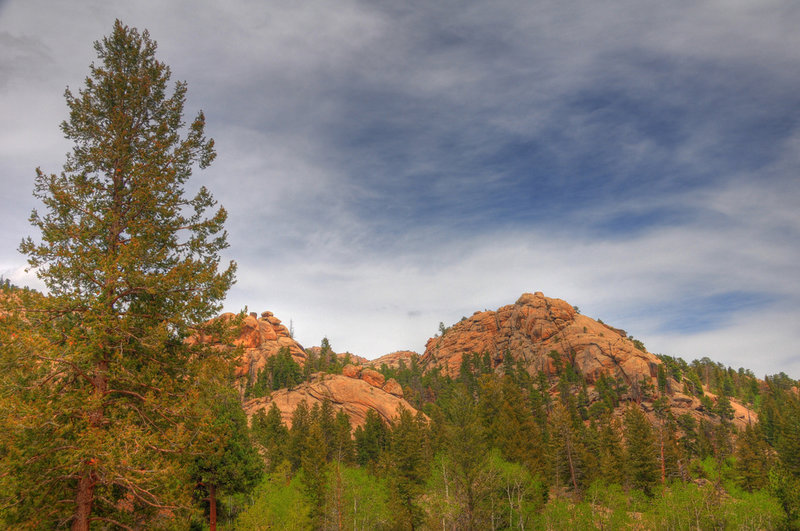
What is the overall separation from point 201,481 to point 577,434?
4295 cm

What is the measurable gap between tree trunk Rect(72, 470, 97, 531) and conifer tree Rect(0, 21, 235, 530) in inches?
1.6

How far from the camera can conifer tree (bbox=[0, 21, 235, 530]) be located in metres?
8.32

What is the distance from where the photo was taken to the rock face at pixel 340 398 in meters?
81.7

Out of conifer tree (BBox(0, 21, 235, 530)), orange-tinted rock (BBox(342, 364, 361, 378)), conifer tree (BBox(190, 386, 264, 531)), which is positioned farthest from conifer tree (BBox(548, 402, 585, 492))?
orange-tinted rock (BBox(342, 364, 361, 378))

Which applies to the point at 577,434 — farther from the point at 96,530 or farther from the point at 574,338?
the point at 574,338

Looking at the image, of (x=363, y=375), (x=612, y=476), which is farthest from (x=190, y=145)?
(x=363, y=375)

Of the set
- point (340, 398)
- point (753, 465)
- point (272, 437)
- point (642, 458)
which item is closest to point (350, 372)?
point (340, 398)

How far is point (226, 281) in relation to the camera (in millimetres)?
10938

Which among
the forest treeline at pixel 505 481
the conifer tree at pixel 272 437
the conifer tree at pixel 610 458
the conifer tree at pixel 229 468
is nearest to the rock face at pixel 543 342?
the forest treeline at pixel 505 481

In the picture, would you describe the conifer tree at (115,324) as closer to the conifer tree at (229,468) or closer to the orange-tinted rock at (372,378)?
the conifer tree at (229,468)

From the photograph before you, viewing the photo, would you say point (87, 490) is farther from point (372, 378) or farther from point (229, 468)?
point (372, 378)

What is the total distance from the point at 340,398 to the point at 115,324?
81.2 metres

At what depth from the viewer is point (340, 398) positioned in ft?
279

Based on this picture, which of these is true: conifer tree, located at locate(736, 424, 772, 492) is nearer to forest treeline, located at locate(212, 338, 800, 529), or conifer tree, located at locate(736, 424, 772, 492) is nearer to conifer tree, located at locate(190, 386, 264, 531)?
forest treeline, located at locate(212, 338, 800, 529)
